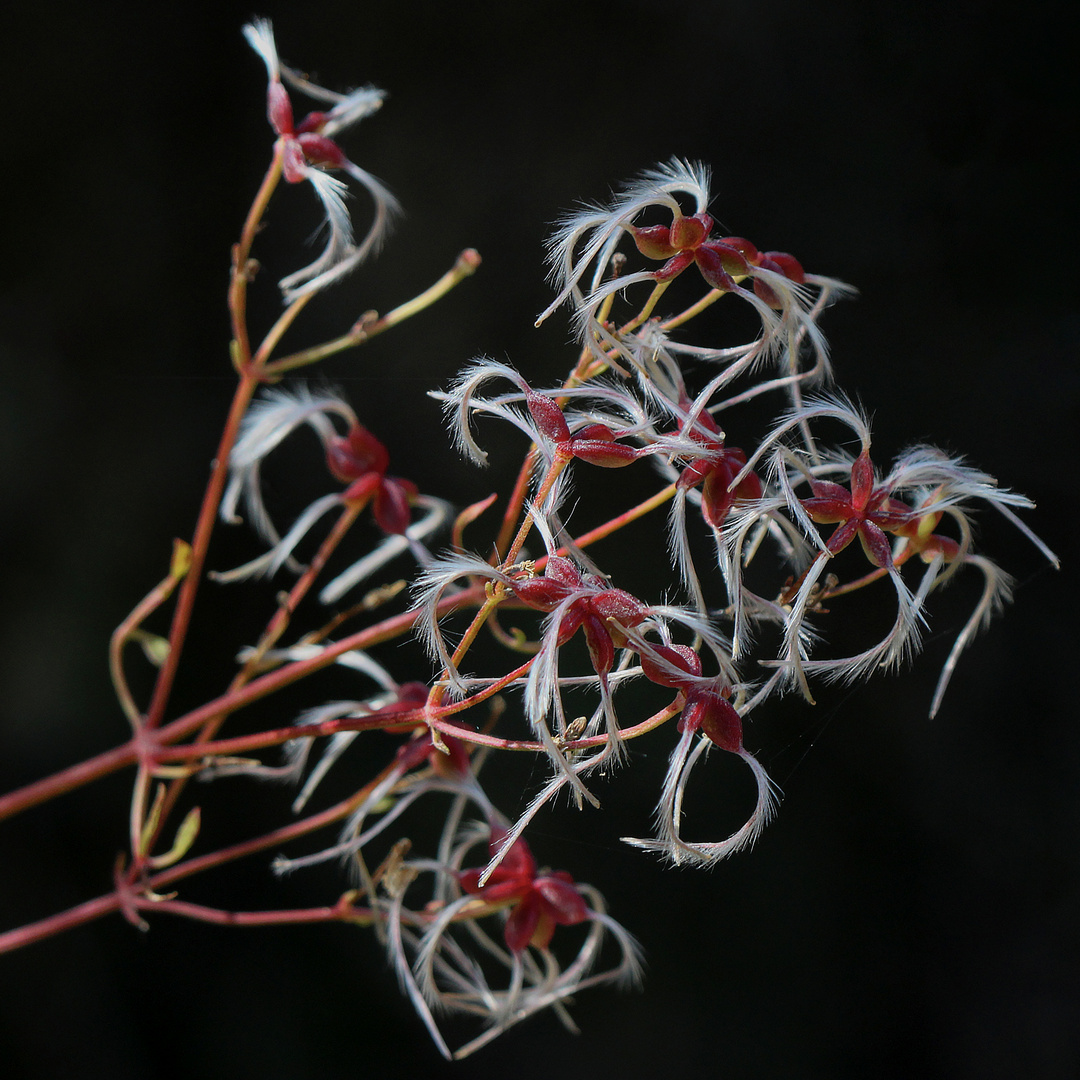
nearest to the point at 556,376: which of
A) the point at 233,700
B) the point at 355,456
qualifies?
the point at 355,456

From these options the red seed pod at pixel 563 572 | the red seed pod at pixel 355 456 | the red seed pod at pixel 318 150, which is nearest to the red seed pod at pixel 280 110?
the red seed pod at pixel 318 150

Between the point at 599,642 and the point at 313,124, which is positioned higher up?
the point at 313,124

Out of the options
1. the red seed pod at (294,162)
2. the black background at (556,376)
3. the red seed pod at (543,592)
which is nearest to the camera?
the red seed pod at (543,592)

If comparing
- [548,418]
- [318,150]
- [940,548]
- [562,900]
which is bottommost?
[562,900]

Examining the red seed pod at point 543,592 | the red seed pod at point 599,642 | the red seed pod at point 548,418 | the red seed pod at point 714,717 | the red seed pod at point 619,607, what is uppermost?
the red seed pod at point 548,418

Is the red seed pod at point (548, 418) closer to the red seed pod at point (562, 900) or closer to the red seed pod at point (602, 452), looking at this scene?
the red seed pod at point (602, 452)

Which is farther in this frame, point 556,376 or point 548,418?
point 556,376

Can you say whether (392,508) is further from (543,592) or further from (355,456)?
(543,592)
